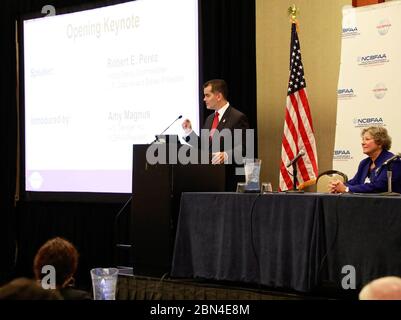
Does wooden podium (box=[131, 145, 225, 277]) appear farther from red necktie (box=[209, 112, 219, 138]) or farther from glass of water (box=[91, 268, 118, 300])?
glass of water (box=[91, 268, 118, 300])

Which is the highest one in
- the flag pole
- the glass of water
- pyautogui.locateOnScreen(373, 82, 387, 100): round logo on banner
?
the flag pole

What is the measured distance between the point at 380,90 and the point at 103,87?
2720mm

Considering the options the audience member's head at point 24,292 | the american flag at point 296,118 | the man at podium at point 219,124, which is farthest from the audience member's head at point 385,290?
the american flag at point 296,118

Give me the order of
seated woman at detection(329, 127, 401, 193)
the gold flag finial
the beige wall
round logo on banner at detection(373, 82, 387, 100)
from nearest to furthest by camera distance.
Answer: seated woman at detection(329, 127, 401, 193), round logo on banner at detection(373, 82, 387, 100), the gold flag finial, the beige wall

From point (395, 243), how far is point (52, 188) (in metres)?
4.37

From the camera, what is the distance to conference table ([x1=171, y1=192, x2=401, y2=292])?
133 inches

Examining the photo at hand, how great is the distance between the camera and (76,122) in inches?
266

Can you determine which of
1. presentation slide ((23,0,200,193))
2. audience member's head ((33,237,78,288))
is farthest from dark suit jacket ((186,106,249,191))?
audience member's head ((33,237,78,288))

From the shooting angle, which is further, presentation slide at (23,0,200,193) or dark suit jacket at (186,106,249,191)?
presentation slide at (23,0,200,193)

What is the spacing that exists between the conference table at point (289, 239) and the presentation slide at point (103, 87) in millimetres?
1834

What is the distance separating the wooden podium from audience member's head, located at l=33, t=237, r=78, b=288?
1625 mm

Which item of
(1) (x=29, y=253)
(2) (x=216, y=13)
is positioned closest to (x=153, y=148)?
(2) (x=216, y=13)

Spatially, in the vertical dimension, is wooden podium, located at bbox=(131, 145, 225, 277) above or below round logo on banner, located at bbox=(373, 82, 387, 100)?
below

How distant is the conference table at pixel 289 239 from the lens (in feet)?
11.1
